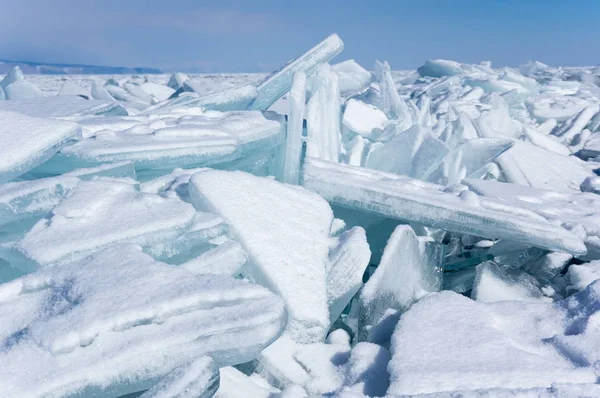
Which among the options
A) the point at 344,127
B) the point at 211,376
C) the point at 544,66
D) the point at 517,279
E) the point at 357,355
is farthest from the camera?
the point at 544,66

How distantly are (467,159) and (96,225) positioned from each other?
217 centimetres

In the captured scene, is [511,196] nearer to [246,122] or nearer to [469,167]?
[469,167]

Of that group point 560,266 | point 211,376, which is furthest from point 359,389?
point 560,266

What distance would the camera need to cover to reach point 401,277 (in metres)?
1.69

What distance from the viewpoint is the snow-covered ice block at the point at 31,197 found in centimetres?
176

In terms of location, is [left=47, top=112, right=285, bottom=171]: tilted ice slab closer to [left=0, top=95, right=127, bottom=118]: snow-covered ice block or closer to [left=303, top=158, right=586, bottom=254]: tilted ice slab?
[left=303, top=158, right=586, bottom=254]: tilted ice slab

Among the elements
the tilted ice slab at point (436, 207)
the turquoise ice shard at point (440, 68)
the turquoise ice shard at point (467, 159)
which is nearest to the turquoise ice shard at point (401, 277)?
the tilted ice slab at point (436, 207)

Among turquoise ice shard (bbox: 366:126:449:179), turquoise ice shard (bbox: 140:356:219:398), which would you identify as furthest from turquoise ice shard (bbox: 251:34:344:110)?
turquoise ice shard (bbox: 140:356:219:398)

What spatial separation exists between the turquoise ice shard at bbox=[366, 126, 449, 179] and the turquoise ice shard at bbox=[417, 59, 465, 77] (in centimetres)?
580

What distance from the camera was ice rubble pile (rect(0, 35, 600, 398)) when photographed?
3.63ft

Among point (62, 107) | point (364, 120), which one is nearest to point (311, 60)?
point (364, 120)

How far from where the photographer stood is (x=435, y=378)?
3.65 ft

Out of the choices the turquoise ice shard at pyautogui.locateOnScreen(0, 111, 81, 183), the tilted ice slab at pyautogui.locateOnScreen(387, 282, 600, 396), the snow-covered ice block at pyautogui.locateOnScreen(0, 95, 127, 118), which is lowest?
the tilted ice slab at pyautogui.locateOnScreen(387, 282, 600, 396)

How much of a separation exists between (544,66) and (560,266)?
11.6m
